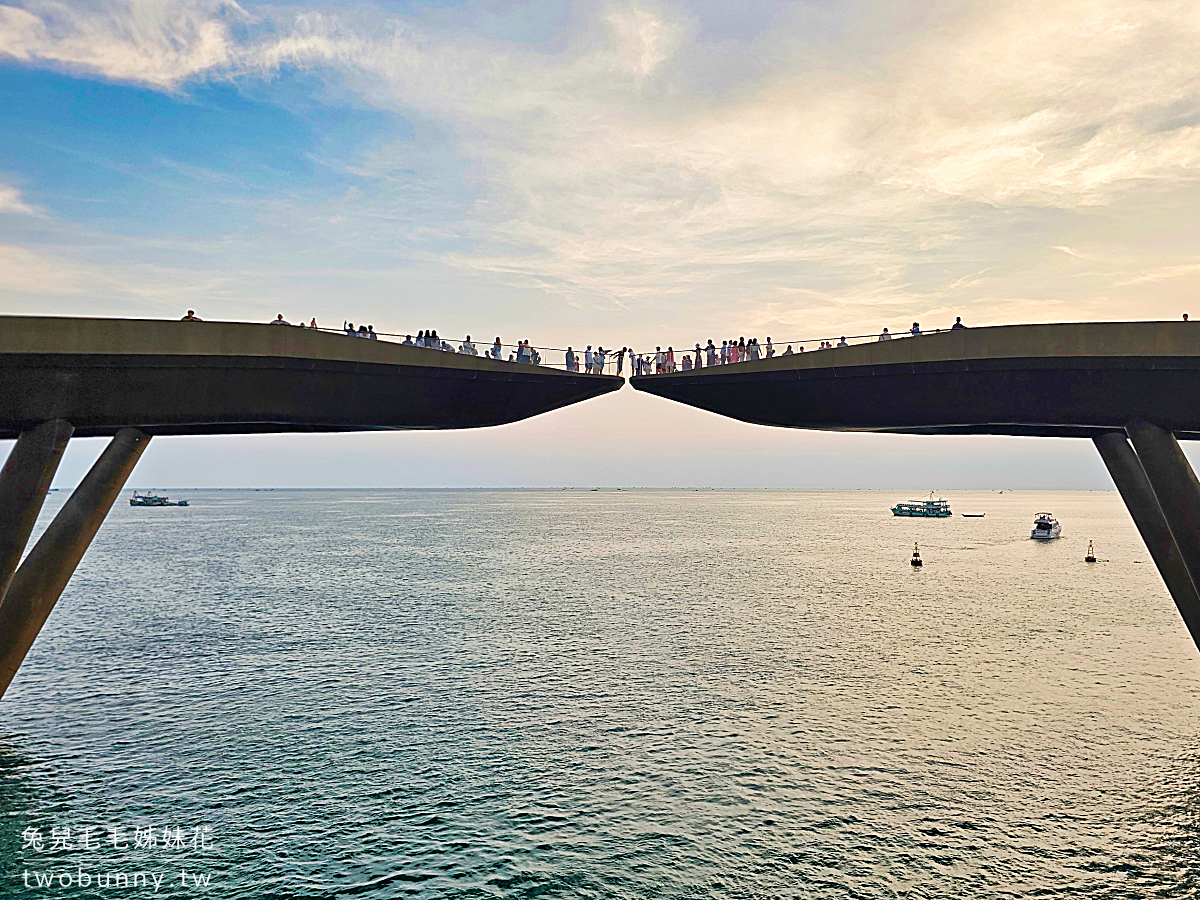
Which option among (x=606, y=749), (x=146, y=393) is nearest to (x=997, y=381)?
(x=606, y=749)

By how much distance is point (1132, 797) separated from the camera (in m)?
22.3

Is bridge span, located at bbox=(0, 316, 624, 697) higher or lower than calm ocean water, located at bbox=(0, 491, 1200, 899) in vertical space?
higher

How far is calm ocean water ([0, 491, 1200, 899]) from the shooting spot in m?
18.5

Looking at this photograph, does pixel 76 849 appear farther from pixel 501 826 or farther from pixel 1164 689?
pixel 1164 689

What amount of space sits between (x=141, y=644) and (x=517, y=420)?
2843 cm

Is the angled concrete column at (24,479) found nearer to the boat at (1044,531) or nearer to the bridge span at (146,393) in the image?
the bridge span at (146,393)

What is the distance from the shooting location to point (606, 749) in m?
26.6

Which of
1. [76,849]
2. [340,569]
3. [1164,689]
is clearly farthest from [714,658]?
[340,569]

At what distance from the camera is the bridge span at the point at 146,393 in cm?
1966

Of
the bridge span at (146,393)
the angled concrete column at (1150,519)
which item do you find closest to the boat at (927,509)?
the angled concrete column at (1150,519)

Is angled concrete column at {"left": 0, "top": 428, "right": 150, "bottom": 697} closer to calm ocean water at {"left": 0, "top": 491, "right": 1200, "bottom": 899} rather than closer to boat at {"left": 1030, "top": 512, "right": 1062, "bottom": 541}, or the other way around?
calm ocean water at {"left": 0, "top": 491, "right": 1200, "bottom": 899}

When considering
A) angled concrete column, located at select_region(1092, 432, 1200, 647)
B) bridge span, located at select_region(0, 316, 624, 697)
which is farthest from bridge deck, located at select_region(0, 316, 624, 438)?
angled concrete column, located at select_region(1092, 432, 1200, 647)

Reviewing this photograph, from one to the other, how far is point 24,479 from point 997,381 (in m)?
27.3

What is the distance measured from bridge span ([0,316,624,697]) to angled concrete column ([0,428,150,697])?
39 mm
